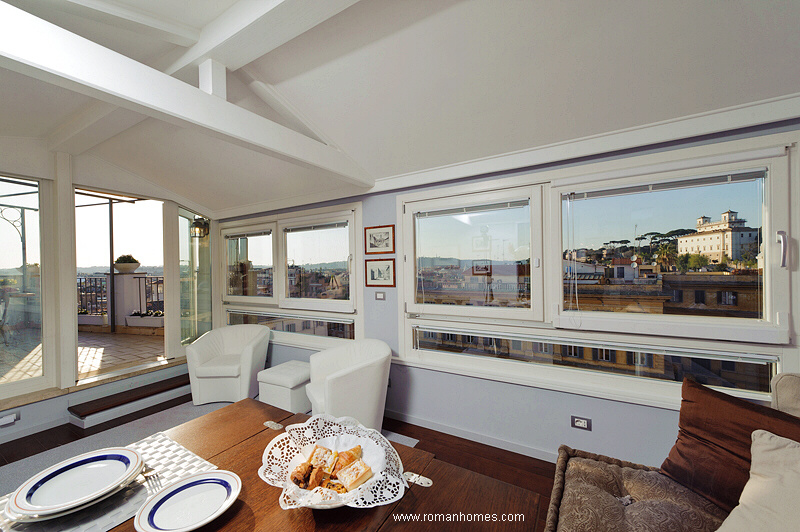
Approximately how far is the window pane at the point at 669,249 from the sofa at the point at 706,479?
845mm

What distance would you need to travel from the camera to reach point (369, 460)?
1.09 m

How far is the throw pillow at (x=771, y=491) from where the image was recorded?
81 centimetres

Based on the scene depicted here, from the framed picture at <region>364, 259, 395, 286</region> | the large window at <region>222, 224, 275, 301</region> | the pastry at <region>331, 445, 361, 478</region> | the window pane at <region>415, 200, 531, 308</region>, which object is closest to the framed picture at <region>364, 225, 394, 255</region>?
the framed picture at <region>364, 259, 395, 286</region>

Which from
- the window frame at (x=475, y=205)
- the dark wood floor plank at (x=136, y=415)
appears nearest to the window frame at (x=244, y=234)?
the dark wood floor plank at (x=136, y=415)

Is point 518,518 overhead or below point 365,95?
below

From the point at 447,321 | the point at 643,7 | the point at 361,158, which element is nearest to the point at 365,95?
the point at 361,158

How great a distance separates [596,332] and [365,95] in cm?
229

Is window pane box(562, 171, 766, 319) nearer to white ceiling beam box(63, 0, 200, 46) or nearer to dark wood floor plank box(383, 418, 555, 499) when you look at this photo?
dark wood floor plank box(383, 418, 555, 499)

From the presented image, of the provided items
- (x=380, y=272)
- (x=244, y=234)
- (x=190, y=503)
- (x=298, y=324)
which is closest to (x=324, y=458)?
(x=190, y=503)

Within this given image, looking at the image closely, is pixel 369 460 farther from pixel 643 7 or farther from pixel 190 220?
pixel 190 220

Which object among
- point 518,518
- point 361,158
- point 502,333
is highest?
point 361,158

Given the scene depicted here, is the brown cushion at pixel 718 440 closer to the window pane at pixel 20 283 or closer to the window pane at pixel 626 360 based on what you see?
the window pane at pixel 626 360

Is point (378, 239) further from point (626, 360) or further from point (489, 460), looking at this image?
point (626, 360)

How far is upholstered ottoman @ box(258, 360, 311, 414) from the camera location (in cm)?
306
